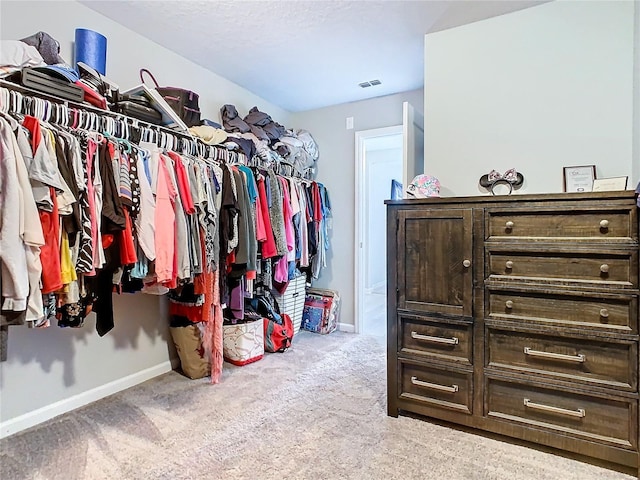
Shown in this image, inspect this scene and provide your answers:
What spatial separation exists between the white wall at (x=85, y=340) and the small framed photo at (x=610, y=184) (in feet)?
9.29

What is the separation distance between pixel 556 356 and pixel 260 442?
58.5 inches

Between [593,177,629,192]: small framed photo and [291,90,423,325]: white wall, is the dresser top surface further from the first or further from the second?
[291,90,423,325]: white wall

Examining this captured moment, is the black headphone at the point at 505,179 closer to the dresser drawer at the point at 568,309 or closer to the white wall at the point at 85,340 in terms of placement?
the dresser drawer at the point at 568,309

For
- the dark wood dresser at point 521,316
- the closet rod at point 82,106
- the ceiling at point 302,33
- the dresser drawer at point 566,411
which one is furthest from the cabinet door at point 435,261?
the closet rod at point 82,106

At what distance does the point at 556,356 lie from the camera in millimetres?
1747

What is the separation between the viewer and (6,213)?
4.37ft

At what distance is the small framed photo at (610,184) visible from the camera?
6.35 feet

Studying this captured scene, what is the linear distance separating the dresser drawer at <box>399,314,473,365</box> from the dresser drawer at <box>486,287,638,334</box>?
0.58ft

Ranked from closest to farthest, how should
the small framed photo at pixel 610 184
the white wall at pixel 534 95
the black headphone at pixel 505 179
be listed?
1. the small framed photo at pixel 610 184
2. the white wall at pixel 534 95
3. the black headphone at pixel 505 179

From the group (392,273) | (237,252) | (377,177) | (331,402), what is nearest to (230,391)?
(331,402)

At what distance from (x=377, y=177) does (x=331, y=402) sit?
461 centimetres

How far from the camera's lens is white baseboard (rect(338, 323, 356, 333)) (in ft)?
12.7

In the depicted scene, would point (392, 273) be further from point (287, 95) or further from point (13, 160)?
point (287, 95)

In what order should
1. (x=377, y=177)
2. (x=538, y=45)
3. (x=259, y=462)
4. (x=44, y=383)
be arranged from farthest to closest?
(x=377, y=177)
(x=538, y=45)
(x=44, y=383)
(x=259, y=462)
